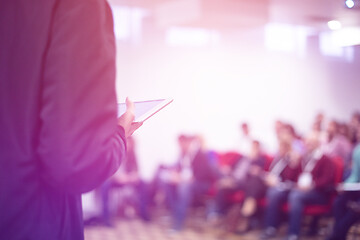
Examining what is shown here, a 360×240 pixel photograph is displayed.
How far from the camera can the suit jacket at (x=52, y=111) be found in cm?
80

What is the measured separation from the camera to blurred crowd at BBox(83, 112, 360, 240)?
5.43 m

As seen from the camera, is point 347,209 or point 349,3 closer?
point 349,3

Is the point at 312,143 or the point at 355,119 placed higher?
the point at 355,119

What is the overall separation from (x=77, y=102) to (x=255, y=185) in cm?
546

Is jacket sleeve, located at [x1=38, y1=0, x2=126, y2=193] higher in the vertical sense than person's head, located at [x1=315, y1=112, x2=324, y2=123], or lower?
higher

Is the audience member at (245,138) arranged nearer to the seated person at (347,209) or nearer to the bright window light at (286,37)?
the bright window light at (286,37)

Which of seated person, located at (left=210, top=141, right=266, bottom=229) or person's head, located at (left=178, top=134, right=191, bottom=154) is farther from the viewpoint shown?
person's head, located at (left=178, top=134, right=191, bottom=154)

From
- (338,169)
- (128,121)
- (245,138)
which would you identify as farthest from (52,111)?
(245,138)

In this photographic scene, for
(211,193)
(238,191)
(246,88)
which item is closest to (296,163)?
(238,191)

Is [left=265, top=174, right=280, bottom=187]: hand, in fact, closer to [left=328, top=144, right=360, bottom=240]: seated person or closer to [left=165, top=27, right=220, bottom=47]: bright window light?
[left=328, top=144, right=360, bottom=240]: seated person

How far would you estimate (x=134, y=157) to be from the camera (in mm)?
6895

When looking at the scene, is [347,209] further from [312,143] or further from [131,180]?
[131,180]

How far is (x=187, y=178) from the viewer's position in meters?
6.56

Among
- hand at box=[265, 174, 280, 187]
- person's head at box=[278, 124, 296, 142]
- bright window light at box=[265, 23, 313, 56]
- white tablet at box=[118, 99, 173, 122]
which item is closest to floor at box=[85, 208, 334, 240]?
hand at box=[265, 174, 280, 187]
